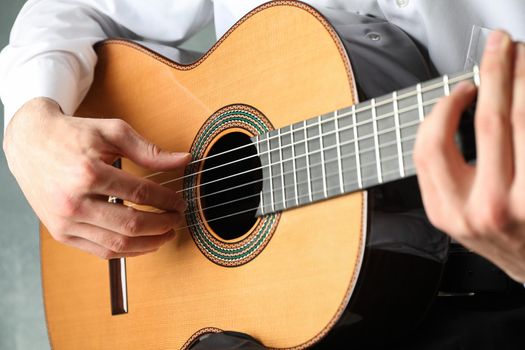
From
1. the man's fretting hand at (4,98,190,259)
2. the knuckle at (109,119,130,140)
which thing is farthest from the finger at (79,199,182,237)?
the knuckle at (109,119,130,140)

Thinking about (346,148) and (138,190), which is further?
(138,190)

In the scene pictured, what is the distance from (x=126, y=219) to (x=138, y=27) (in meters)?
0.62

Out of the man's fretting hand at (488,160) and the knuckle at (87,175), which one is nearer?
the man's fretting hand at (488,160)

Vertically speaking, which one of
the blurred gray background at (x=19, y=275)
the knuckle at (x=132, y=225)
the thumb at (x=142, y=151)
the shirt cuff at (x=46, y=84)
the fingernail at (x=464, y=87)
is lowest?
the blurred gray background at (x=19, y=275)

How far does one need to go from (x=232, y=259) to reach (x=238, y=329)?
0.10 meters

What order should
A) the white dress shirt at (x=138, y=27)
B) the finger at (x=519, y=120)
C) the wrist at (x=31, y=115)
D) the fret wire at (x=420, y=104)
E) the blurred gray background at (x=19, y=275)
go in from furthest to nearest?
the blurred gray background at (x=19, y=275), the wrist at (x=31, y=115), the white dress shirt at (x=138, y=27), the fret wire at (x=420, y=104), the finger at (x=519, y=120)

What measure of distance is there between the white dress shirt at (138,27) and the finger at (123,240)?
0.30 metres

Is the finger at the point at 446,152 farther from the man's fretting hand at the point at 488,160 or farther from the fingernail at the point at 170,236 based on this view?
the fingernail at the point at 170,236

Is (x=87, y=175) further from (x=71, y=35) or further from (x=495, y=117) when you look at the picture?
(x=495, y=117)

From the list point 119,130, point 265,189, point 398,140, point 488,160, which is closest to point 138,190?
point 119,130

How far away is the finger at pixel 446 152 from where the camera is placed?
62 centimetres

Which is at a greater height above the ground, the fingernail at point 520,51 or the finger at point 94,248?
the fingernail at point 520,51

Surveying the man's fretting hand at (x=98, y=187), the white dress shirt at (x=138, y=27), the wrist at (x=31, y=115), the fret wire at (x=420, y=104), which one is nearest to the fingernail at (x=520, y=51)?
the fret wire at (x=420, y=104)

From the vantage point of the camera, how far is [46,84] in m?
1.26
